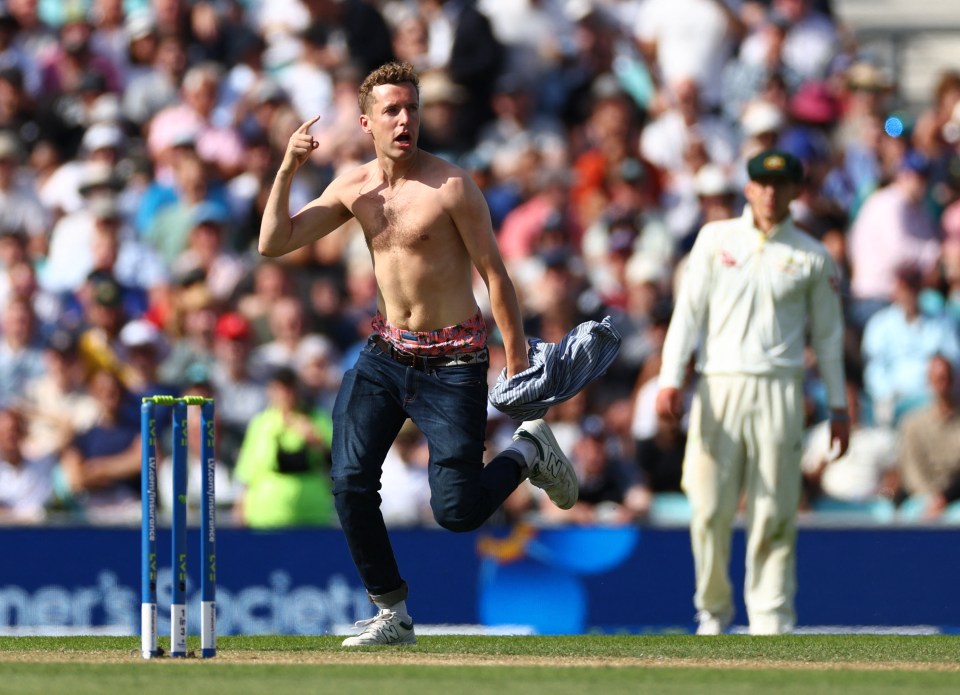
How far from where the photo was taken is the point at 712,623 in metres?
10.1

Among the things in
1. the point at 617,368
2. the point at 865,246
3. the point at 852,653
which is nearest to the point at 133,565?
the point at 617,368

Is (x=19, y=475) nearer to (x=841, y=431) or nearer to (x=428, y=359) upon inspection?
(x=428, y=359)

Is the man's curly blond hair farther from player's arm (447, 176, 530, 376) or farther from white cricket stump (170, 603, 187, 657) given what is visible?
white cricket stump (170, 603, 187, 657)

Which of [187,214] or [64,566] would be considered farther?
[187,214]

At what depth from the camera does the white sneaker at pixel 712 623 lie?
33.1ft

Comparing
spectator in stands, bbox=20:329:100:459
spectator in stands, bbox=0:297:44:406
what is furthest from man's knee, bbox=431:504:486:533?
spectator in stands, bbox=0:297:44:406

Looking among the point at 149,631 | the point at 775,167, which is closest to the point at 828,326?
the point at 775,167

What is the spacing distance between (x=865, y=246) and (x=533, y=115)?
3227 mm

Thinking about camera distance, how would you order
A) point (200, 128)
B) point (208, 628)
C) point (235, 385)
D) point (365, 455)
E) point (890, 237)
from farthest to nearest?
point (200, 128), point (890, 237), point (235, 385), point (365, 455), point (208, 628)

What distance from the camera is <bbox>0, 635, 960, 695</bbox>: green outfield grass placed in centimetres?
683

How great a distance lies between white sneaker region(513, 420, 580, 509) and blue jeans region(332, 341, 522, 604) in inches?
20.4

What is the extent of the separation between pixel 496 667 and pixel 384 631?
102 centimetres

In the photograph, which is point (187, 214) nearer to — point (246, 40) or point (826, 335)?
point (246, 40)

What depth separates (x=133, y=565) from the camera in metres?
11.2
